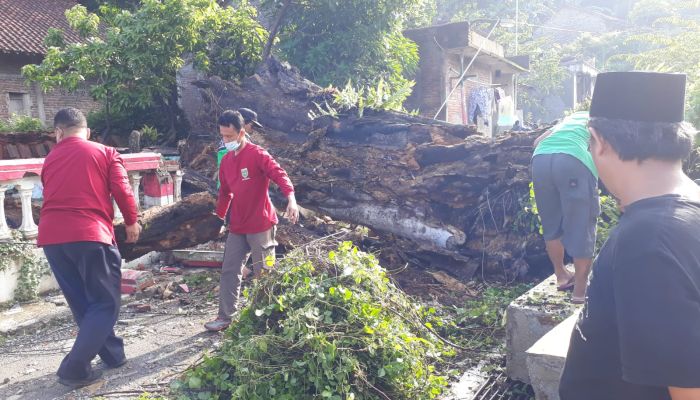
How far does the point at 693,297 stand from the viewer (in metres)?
1.39

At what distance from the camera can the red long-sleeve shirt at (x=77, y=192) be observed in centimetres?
408

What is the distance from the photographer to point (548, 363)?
2.99 m

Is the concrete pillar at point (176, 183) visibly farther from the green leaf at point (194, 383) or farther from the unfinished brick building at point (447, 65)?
the unfinished brick building at point (447, 65)

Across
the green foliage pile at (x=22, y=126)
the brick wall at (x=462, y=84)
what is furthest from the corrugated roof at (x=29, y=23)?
the brick wall at (x=462, y=84)

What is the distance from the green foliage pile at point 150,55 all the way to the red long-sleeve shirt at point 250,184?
6.75m

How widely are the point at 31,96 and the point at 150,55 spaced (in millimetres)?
10011

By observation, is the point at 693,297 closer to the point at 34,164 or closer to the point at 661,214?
the point at 661,214

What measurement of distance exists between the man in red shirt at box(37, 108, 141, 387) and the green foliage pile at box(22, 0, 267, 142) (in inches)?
280

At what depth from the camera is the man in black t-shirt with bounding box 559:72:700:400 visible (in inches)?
55.0

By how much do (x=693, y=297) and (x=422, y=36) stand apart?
16.7 meters

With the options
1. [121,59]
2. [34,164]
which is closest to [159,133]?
[121,59]

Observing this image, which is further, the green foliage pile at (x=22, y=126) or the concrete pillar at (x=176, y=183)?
the green foliage pile at (x=22, y=126)

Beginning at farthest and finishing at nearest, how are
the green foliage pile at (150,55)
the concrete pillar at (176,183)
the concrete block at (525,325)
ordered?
1. the green foliage pile at (150,55)
2. the concrete pillar at (176,183)
3. the concrete block at (525,325)

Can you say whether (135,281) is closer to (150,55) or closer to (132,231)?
(132,231)
